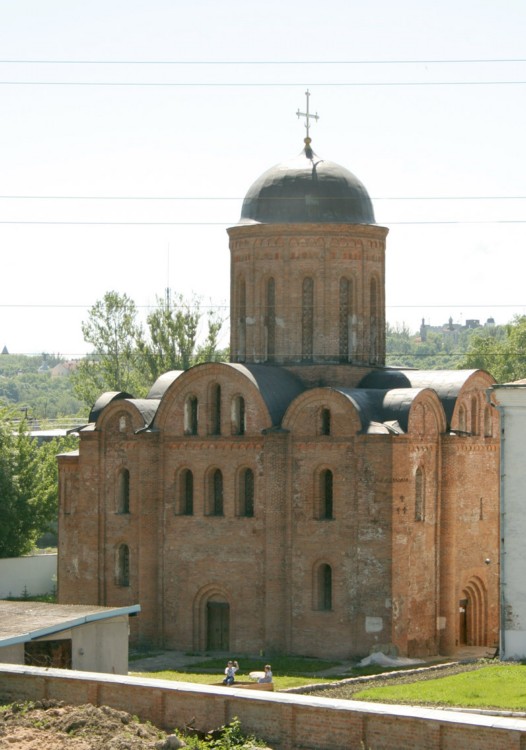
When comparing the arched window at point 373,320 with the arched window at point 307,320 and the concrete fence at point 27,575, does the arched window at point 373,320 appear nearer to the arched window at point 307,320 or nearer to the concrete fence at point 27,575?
the arched window at point 307,320

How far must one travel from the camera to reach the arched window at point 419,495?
115 feet

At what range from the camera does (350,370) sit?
36969 millimetres

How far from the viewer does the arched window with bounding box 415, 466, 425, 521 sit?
115 ft

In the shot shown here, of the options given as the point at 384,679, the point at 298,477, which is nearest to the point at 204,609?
the point at 298,477

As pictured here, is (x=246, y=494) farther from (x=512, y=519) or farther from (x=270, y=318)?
(x=512, y=519)

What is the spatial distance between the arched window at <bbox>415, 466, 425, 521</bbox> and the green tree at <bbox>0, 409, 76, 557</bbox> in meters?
16.5

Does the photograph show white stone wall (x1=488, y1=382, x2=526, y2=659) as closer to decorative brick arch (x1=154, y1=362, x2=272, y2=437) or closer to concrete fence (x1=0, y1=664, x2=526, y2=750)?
decorative brick arch (x1=154, y1=362, x2=272, y2=437)

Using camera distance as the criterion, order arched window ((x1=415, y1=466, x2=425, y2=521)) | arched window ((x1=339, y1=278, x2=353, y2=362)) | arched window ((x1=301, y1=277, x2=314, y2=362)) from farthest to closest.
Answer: arched window ((x1=339, y1=278, x2=353, y2=362)), arched window ((x1=301, y1=277, x2=314, y2=362)), arched window ((x1=415, y1=466, x2=425, y2=521))

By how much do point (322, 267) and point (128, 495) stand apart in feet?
24.5

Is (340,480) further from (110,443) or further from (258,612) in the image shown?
(110,443)

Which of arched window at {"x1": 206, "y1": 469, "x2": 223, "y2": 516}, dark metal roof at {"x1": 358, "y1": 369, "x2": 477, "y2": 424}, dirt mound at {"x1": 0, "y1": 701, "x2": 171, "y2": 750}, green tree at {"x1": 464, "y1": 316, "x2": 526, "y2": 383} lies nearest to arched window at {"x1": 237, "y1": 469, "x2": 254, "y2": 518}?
→ arched window at {"x1": 206, "y1": 469, "x2": 223, "y2": 516}

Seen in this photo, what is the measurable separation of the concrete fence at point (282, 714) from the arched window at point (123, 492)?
564 inches

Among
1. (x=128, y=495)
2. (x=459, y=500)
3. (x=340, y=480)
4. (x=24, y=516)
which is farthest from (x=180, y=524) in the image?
(x=24, y=516)

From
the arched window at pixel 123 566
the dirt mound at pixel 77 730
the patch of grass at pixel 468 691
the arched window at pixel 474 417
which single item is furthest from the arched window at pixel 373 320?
the dirt mound at pixel 77 730
